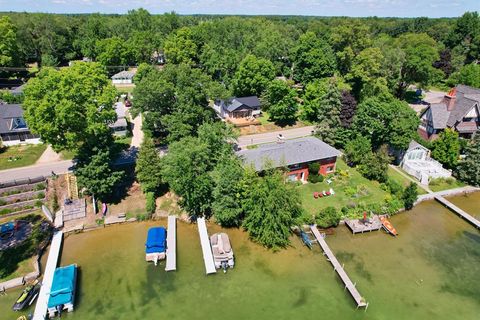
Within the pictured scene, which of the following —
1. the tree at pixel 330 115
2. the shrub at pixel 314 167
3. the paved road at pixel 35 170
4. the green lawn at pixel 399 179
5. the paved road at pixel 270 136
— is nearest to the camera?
the paved road at pixel 35 170

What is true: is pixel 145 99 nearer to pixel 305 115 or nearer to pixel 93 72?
pixel 93 72

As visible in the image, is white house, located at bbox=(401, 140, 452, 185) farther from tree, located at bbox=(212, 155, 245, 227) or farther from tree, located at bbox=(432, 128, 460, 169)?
tree, located at bbox=(212, 155, 245, 227)

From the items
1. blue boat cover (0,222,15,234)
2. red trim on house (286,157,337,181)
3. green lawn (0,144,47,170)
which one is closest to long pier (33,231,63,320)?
blue boat cover (0,222,15,234)

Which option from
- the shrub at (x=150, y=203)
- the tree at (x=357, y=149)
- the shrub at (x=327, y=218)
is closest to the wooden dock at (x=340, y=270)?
the shrub at (x=327, y=218)

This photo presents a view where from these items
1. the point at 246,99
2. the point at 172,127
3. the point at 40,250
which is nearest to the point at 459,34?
the point at 246,99

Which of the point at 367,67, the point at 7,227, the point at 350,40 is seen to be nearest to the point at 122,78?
the point at 350,40

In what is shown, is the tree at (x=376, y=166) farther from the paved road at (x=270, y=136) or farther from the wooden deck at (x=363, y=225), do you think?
the paved road at (x=270, y=136)
